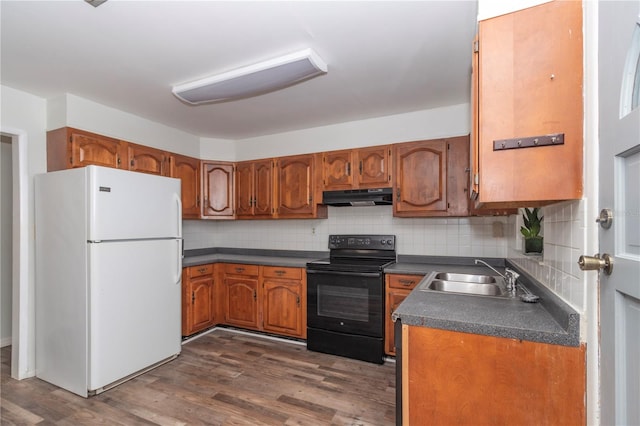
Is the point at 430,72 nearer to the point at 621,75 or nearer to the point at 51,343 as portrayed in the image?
the point at 621,75

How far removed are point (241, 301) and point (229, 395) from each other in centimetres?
129

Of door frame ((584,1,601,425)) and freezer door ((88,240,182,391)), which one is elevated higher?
door frame ((584,1,601,425))

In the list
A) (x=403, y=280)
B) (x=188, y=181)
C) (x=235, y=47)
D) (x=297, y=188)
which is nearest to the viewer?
(x=235, y=47)

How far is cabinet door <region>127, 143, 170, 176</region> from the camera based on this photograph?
10.1ft

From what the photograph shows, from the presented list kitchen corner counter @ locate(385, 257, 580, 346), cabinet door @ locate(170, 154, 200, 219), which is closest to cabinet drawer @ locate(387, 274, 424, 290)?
kitchen corner counter @ locate(385, 257, 580, 346)

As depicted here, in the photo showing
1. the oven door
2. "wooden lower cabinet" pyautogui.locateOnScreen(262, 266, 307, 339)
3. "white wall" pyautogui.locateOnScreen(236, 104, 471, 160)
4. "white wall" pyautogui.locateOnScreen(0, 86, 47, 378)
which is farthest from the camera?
"wooden lower cabinet" pyautogui.locateOnScreen(262, 266, 307, 339)

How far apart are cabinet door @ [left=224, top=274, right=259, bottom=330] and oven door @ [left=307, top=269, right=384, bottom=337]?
69cm

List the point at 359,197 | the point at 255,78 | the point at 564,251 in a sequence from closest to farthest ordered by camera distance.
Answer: the point at 564,251
the point at 255,78
the point at 359,197

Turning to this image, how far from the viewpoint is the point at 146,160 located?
3.21 meters

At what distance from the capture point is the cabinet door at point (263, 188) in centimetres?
367

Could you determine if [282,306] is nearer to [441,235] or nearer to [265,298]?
[265,298]

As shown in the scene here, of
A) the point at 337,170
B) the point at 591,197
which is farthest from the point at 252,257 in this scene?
the point at 591,197

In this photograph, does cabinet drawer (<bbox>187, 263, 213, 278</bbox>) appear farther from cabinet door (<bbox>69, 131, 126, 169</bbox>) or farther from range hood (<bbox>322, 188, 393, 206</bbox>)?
range hood (<bbox>322, 188, 393, 206</bbox>)

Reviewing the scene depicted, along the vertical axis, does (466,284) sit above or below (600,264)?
below
